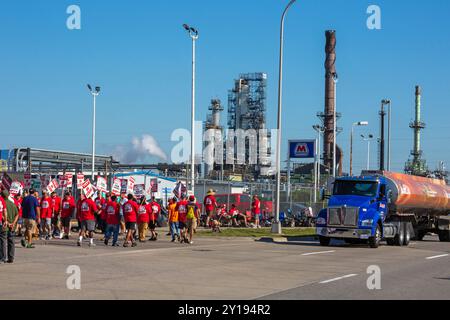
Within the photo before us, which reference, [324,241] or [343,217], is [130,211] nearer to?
[343,217]

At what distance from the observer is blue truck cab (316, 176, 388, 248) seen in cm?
2936

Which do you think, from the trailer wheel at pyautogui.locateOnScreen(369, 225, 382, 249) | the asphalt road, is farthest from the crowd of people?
the trailer wheel at pyautogui.locateOnScreen(369, 225, 382, 249)

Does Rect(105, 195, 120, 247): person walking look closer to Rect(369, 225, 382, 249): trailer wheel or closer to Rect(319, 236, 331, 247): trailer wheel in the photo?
Rect(319, 236, 331, 247): trailer wheel

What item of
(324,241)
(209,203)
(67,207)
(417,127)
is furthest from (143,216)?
(417,127)

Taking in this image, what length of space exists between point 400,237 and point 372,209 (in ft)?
10.7

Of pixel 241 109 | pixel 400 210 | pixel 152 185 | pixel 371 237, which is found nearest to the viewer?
pixel 371 237

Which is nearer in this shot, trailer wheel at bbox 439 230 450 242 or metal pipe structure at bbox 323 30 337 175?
trailer wheel at bbox 439 230 450 242

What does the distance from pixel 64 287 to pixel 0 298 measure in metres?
1.84

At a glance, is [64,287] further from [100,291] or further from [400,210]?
[400,210]

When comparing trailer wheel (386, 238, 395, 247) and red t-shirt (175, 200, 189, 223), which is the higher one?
red t-shirt (175, 200, 189, 223)

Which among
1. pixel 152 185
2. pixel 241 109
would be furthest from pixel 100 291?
pixel 241 109

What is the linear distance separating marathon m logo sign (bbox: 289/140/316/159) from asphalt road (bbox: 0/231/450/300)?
2873cm
